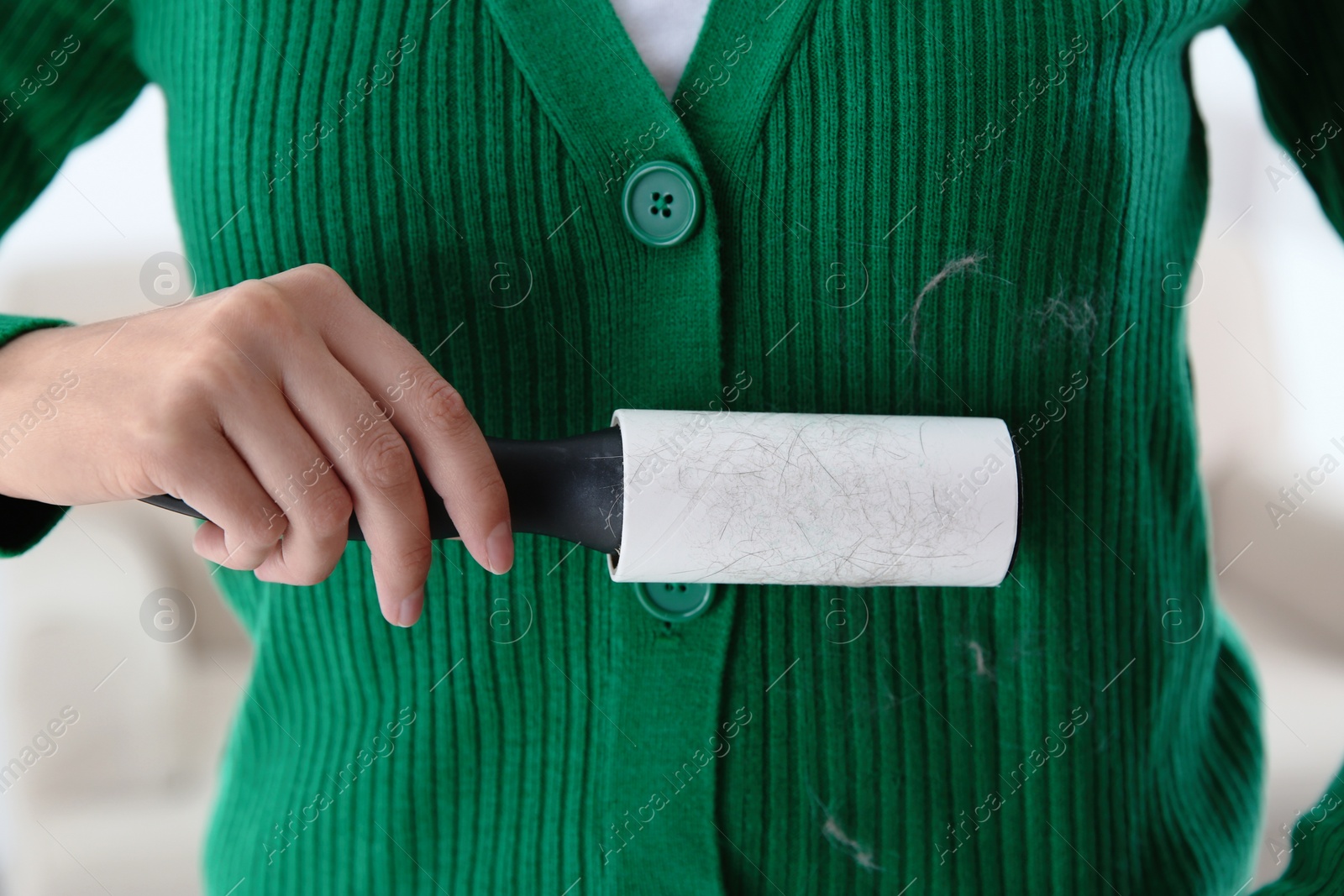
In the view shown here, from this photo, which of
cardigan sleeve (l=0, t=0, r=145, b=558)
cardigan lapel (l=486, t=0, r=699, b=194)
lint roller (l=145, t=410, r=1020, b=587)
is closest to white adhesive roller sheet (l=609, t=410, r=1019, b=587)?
lint roller (l=145, t=410, r=1020, b=587)

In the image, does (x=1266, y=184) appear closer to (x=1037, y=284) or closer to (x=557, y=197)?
(x=1037, y=284)

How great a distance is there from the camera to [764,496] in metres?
0.30

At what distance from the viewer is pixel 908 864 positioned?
0.35 metres

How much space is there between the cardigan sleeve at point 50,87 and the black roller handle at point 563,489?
177 mm

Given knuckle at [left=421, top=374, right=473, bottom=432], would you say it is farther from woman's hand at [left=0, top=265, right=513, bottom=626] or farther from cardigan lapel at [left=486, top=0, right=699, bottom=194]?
cardigan lapel at [left=486, top=0, right=699, bottom=194]

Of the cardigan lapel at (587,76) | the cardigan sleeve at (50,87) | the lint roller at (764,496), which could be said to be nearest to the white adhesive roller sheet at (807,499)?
the lint roller at (764,496)

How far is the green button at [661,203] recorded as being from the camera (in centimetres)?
32

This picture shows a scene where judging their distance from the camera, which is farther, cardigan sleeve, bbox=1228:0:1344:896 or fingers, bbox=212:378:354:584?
cardigan sleeve, bbox=1228:0:1344:896

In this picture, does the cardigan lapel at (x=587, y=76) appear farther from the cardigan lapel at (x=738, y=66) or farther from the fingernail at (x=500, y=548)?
the fingernail at (x=500, y=548)

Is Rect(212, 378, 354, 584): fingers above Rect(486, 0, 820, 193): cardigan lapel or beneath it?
beneath

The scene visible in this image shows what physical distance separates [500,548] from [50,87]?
0.30 meters

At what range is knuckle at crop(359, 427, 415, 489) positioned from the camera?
27 centimetres

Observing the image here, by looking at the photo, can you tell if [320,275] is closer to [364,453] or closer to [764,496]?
[364,453]

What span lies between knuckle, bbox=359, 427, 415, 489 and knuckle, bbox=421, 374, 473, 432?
12 millimetres
